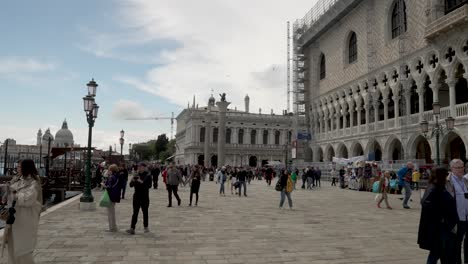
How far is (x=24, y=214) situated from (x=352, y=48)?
38434 millimetres

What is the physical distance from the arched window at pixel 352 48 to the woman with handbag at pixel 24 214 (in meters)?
37.0

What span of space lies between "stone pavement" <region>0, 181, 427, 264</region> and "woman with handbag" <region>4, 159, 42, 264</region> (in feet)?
4.43

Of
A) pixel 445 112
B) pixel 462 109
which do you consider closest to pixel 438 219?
pixel 462 109

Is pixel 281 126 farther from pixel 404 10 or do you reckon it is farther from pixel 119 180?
pixel 119 180

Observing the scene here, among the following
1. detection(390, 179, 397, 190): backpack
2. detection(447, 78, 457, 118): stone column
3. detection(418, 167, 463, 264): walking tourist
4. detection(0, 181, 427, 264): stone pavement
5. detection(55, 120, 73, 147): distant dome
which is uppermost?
detection(55, 120, 73, 147): distant dome

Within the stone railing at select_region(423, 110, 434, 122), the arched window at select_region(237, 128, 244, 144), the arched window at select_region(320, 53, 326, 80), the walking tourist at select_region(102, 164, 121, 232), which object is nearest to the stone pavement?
the walking tourist at select_region(102, 164, 121, 232)

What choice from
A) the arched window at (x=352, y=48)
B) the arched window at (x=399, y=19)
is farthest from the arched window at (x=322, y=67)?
the arched window at (x=399, y=19)

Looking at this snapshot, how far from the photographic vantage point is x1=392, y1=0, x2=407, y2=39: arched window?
30.2 meters

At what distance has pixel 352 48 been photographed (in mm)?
39219

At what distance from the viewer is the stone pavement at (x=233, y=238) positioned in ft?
21.3

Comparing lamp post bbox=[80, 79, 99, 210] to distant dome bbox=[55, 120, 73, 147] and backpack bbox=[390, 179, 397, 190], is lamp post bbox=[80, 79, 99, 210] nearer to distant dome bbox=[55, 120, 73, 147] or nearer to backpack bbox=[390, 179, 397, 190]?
backpack bbox=[390, 179, 397, 190]

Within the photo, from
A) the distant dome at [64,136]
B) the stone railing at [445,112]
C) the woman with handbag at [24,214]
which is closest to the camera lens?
the woman with handbag at [24,214]

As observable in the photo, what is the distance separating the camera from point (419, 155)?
31.7 meters

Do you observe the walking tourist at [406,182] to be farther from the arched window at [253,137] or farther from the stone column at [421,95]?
the arched window at [253,137]
